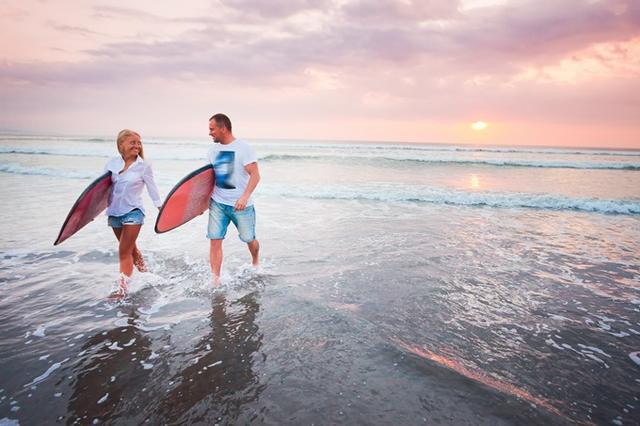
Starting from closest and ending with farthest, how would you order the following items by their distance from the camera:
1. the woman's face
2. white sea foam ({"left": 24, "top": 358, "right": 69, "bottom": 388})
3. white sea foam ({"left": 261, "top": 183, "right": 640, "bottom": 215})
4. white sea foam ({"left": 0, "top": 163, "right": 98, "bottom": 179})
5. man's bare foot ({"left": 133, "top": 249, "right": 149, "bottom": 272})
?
white sea foam ({"left": 24, "top": 358, "right": 69, "bottom": 388}) → the woman's face → man's bare foot ({"left": 133, "top": 249, "right": 149, "bottom": 272}) → white sea foam ({"left": 261, "top": 183, "right": 640, "bottom": 215}) → white sea foam ({"left": 0, "top": 163, "right": 98, "bottom": 179})

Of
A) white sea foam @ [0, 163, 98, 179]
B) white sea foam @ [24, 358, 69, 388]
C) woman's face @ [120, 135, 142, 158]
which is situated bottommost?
white sea foam @ [24, 358, 69, 388]

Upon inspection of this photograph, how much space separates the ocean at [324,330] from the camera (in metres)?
2.45

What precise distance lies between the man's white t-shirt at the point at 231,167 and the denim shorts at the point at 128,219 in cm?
99

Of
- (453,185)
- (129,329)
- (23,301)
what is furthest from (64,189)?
(453,185)

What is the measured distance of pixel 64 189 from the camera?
12594 millimetres

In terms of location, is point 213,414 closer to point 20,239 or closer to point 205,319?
point 205,319

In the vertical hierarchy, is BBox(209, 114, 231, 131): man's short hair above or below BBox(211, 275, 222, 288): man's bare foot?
above

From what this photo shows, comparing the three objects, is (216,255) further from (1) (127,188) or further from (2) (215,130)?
(2) (215,130)

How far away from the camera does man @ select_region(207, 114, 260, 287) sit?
442 cm

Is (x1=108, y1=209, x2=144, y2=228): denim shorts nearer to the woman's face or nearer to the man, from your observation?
the woman's face

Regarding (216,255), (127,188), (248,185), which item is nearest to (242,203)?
(248,185)

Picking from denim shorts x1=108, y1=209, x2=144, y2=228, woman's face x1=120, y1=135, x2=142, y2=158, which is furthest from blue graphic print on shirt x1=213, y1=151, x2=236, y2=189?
denim shorts x1=108, y1=209, x2=144, y2=228

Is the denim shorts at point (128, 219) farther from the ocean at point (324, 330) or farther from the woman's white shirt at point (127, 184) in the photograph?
the ocean at point (324, 330)

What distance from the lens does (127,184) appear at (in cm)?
411
